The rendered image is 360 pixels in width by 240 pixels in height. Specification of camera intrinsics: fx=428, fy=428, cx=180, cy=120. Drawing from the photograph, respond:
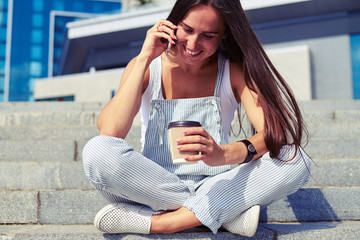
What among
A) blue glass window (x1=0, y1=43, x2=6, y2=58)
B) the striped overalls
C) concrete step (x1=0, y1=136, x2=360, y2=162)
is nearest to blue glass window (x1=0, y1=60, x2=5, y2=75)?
blue glass window (x1=0, y1=43, x2=6, y2=58)

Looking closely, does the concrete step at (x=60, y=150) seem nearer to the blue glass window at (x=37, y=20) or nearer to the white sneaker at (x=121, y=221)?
the white sneaker at (x=121, y=221)

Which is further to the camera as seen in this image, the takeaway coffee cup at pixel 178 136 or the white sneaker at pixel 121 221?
the white sneaker at pixel 121 221

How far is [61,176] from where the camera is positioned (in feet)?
8.68

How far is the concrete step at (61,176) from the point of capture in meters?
2.63

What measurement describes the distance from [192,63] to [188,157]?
0.69 metres

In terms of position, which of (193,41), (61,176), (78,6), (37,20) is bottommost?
(61,176)

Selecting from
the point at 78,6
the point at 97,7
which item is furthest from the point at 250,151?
the point at 78,6

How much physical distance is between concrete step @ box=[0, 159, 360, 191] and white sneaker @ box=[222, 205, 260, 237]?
967 mm

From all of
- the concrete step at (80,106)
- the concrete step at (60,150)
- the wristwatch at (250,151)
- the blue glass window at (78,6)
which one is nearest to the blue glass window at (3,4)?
the blue glass window at (78,6)

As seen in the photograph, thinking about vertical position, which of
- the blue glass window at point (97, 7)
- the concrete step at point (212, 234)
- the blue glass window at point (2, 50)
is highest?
the blue glass window at point (97, 7)

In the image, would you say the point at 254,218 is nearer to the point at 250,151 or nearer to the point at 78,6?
the point at 250,151

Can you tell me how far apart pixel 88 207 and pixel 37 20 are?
48605mm

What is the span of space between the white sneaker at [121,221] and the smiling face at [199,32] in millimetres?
775

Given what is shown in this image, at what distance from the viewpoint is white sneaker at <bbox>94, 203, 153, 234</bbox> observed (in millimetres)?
1775
